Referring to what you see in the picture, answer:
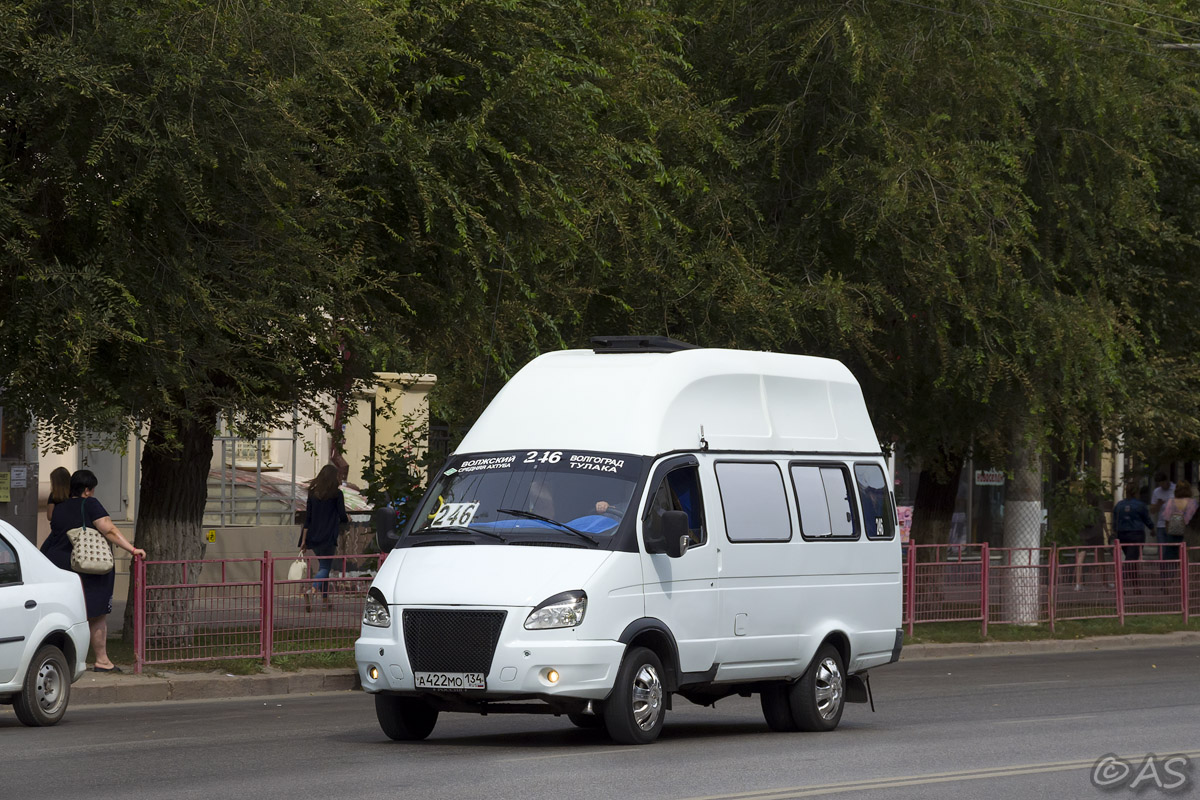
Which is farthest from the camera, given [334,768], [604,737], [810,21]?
[810,21]

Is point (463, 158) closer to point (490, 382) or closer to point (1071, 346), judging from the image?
point (490, 382)

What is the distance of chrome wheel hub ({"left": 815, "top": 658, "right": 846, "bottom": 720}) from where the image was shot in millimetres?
13383

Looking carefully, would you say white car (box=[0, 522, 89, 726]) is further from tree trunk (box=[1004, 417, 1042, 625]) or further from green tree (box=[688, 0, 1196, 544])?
tree trunk (box=[1004, 417, 1042, 625])

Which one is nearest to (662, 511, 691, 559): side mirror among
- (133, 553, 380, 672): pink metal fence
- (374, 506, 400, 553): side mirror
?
(374, 506, 400, 553): side mirror

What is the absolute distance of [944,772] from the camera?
34.6 feet

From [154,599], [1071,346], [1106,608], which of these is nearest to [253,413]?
[154,599]

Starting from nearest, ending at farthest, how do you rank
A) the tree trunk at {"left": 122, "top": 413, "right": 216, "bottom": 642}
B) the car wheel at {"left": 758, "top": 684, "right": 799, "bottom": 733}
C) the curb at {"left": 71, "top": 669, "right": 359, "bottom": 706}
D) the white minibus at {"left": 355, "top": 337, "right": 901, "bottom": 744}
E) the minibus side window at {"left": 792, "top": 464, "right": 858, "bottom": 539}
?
the white minibus at {"left": 355, "top": 337, "right": 901, "bottom": 744}, the car wheel at {"left": 758, "top": 684, "right": 799, "bottom": 733}, the minibus side window at {"left": 792, "top": 464, "right": 858, "bottom": 539}, the curb at {"left": 71, "top": 669, "right": 359, "bottom": 706}, the tree trunk at {"left": 122, "top": 413, "right": 216, "bottom": 642}

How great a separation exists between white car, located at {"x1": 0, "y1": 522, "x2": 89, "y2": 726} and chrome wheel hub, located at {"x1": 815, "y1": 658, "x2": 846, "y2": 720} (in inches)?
213

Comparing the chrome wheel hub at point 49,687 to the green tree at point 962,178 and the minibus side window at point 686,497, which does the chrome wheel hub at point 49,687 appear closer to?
the minibus side window at point 686,497

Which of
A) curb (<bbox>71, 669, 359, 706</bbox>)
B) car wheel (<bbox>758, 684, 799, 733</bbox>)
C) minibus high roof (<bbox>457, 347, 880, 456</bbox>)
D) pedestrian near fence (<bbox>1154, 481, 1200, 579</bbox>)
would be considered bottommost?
curb (<bbox>71, 669, 359, 706</bbox>)

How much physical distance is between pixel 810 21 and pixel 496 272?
598 centimetres

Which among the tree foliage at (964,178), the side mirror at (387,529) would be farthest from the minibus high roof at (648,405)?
the tree foliage at (964,178)

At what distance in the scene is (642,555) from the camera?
11609 mm

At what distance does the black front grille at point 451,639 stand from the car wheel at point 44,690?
3143 millimetres
